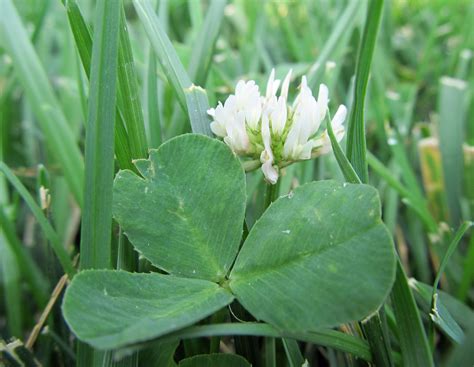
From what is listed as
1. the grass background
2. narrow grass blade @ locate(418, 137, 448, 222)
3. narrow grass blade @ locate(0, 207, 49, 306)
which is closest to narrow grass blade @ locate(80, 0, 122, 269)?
the grass background

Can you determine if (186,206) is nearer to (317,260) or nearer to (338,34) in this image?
(317,260)

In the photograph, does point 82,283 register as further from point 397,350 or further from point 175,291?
point 397,350

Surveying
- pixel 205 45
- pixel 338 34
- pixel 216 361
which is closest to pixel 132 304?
pixel 216 361

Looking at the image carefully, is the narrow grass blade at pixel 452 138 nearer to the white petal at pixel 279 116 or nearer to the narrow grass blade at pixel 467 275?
the narrow grass blade at pixel 467 275

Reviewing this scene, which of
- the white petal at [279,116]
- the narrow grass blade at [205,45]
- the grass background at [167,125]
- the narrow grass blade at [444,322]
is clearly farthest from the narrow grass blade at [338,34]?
the narrow grass blade at [444,322]

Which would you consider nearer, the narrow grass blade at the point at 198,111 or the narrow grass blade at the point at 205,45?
the narrow grass blade at the point at 198,111

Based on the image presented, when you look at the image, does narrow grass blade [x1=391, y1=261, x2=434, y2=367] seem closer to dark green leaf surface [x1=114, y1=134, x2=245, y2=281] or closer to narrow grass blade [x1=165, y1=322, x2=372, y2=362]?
narrow grass blade [x1=165, y1=322, x2=372, y2=362]
